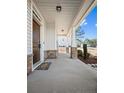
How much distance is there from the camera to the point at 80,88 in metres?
2.49

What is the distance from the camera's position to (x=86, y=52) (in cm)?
736
